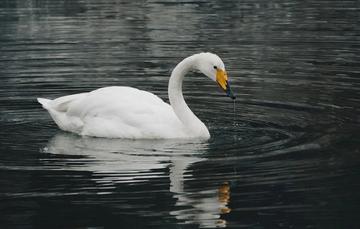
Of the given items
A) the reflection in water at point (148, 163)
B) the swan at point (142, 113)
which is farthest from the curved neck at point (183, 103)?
the reflection in water at point (148, 163)

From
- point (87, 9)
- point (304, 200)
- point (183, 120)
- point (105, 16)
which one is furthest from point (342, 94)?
point (87, 9)

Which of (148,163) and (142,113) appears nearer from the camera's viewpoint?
(148,163)

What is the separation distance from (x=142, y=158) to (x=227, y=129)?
2277 millimetres

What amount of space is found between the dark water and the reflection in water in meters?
0.02

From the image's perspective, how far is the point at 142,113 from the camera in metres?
15.2

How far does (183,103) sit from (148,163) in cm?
212

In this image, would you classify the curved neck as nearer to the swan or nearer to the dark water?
the swan

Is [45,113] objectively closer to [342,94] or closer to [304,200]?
[342,94]

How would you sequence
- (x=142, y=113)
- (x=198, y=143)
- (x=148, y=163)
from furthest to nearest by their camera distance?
(x=142, y=113) < (x=198, y=143) < (x=148, y=163)

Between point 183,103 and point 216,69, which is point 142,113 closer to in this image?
point 183,103

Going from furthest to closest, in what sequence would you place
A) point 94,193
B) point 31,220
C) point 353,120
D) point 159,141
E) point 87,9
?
1. point 87,9
2. point 353,120
3. point 159,141
4. point 94,193
5. point 31,220

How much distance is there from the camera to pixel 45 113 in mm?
17531

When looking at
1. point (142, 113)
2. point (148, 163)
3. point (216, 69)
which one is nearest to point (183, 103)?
point (142, 113)

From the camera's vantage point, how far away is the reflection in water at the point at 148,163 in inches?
444
